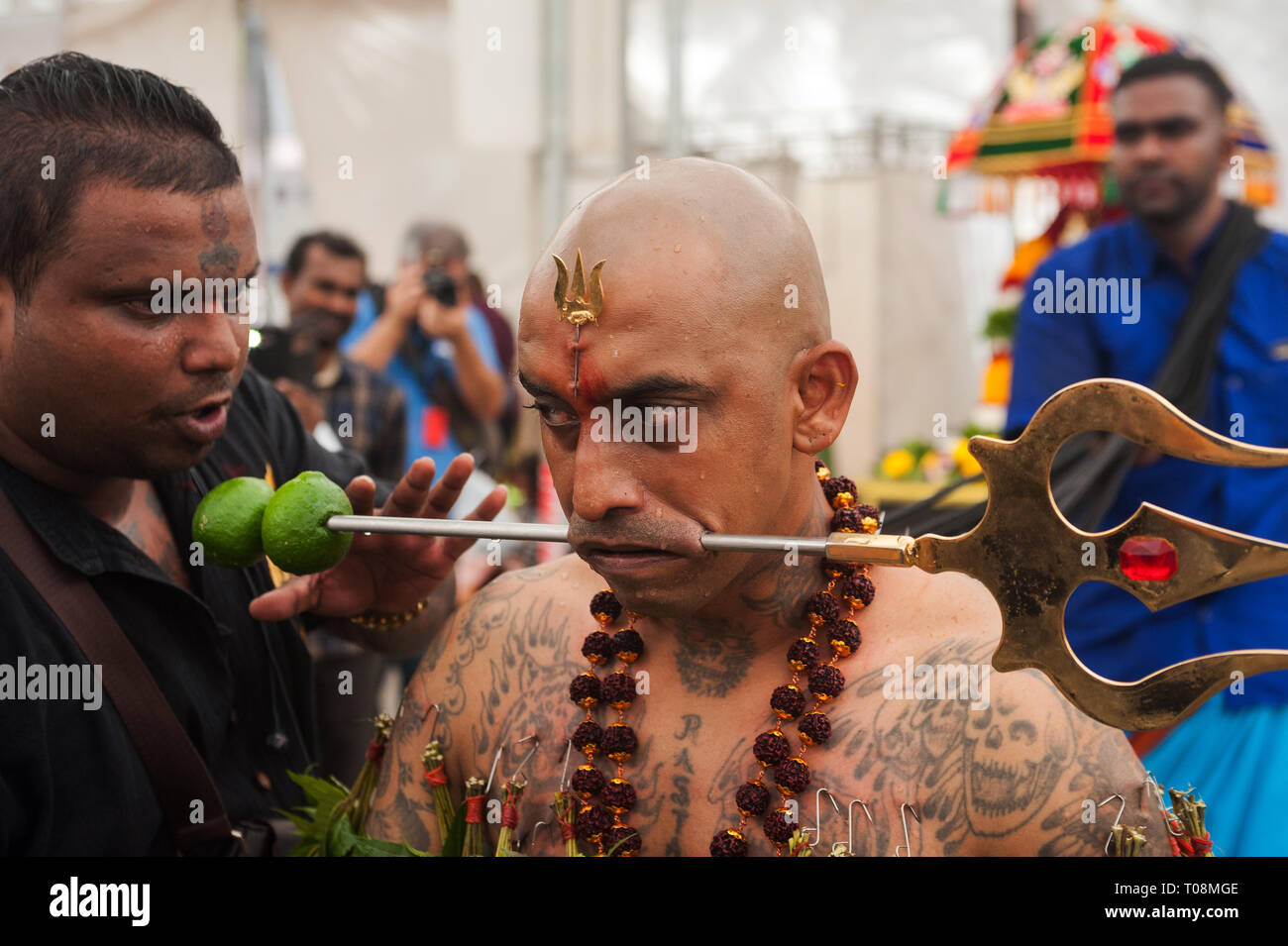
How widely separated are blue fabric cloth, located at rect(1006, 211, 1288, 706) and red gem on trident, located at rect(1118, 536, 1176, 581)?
83.3 inches

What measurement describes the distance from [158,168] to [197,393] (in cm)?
45

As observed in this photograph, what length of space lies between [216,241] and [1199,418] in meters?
3.15

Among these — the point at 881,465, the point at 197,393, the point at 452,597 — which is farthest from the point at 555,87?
the point at 197,393

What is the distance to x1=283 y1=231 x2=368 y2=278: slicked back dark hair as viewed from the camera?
5.84 meters

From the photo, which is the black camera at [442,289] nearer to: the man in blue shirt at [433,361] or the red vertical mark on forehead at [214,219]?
the man in blue shirt at [433,361]

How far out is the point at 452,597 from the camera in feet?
11.0

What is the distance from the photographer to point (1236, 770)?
12.7ft

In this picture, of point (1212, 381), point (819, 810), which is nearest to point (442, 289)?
point (1212, 381)

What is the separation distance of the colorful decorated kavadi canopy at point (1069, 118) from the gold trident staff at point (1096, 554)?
19.8 ft

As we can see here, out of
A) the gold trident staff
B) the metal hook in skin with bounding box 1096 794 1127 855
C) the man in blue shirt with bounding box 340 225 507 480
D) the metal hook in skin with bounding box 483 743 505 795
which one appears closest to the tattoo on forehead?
the metal hook in skin with bounding box 483 743 505 795

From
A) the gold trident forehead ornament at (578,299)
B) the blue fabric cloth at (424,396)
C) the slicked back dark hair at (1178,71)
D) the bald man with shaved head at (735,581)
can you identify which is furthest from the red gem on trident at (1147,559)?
the blue fabric cloth at (424,396)

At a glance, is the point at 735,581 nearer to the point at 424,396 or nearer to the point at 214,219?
the point at 214,219

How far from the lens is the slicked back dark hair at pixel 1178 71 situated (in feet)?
15.2

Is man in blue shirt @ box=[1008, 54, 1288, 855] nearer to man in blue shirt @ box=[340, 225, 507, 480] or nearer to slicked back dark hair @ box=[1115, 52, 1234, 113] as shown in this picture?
slicked back dark hair @ box=[1115, 52, 1234, 113]
